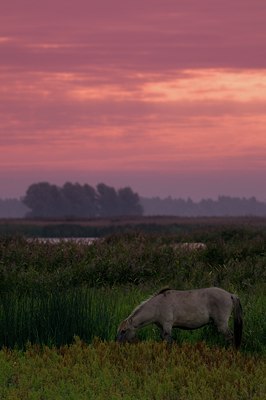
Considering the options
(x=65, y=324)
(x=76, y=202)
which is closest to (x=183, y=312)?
(x=65, y=324)

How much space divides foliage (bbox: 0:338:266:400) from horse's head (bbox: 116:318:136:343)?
15cm

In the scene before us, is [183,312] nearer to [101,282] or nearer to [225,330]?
[225,330]

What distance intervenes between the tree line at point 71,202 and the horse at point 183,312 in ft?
543

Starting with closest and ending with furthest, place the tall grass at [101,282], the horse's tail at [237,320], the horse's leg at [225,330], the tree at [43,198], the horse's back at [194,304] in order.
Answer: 1. the horse's back at [194,304]
2. the horse's tail at [237,320]
3. the horse's leg at [225,330]
4. the tall grass at [101,282]
5. the tree at [43,198]

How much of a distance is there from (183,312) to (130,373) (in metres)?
1.87

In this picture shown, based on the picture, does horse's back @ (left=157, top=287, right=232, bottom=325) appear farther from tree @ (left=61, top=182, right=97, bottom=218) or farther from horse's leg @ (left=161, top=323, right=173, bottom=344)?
tree @ (left=61, top=182, right=97, bottom=218)

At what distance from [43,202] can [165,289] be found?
172811 millimetres

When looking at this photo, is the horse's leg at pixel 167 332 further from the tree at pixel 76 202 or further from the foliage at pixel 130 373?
the tree at pixel 76 202

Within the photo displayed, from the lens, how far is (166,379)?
39.1 feet

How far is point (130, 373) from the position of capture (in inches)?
491

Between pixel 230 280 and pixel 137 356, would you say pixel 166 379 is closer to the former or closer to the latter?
pixel 137 356

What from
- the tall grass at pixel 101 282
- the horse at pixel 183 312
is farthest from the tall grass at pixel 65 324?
the horse at pixel 183 312

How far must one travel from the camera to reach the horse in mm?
13617

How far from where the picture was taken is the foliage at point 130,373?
Answer: 448 inches
